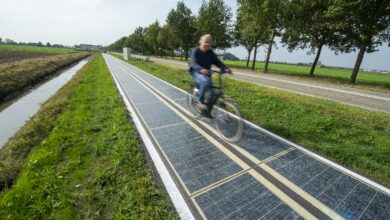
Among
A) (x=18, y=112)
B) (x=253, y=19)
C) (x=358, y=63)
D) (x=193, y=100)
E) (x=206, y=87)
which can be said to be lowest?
(x=18, y=112)

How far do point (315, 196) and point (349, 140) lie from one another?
2.83 m

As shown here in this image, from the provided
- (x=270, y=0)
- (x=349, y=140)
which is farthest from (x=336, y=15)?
(x=349, y=140)

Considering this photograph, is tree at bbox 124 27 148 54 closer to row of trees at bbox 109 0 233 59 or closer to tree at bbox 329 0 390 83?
row of trees at bbox 109 0 233 59

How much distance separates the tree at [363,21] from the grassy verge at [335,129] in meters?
12.1

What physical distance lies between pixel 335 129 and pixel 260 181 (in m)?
3.63

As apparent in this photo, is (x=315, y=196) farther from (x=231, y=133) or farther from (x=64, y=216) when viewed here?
(x=64, y=216)

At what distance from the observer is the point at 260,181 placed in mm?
3211

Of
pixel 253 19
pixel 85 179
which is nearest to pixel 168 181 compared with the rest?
pixel 85 179

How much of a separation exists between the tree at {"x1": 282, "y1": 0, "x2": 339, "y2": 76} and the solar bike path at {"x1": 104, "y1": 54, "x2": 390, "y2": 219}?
19.2m

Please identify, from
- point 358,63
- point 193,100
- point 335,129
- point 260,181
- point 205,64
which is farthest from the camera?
point 358,63

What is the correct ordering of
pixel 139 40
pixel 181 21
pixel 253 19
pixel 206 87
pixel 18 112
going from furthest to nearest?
pixel 139 40 < pixel 181 21 < pixel 253 19 < pixel 18 112 < pixel 206 87

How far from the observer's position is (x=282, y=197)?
2867 millimetres

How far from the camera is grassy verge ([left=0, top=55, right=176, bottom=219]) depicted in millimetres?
2768

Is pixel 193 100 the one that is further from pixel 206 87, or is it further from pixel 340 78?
pixel 340 78
